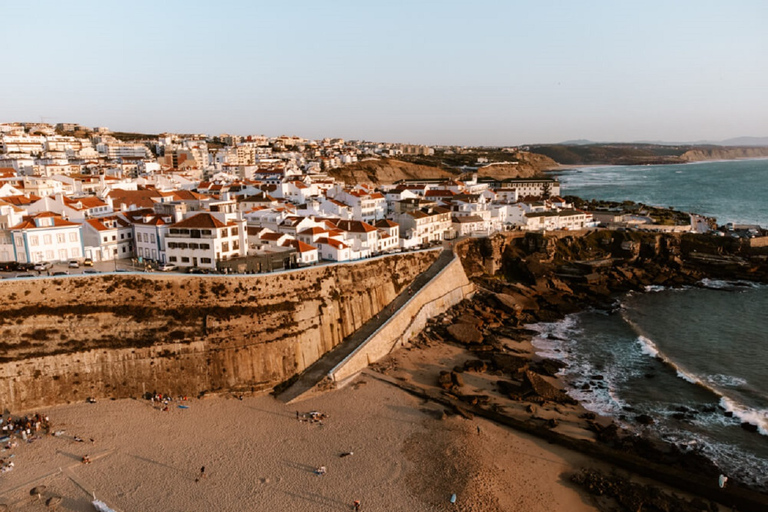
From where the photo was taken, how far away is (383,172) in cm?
11988

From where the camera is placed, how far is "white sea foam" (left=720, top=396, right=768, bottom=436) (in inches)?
960

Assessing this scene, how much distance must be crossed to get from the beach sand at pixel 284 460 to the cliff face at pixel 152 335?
1260 millimetres

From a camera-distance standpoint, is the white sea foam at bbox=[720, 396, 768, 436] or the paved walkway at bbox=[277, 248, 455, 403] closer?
the white sea foam at bbox=[720, 396, 768, 436]

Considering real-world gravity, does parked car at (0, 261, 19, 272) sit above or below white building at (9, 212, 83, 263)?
below

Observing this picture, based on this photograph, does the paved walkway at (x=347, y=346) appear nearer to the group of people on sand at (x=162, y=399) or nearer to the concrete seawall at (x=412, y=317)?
the concrete seawall at (x=412, y=317)

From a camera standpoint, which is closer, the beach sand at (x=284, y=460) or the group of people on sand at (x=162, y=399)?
the beach sand at (x=284, y=460)

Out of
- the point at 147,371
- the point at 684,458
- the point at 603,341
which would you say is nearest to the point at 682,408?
the point at 684,458

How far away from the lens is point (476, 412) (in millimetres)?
25656

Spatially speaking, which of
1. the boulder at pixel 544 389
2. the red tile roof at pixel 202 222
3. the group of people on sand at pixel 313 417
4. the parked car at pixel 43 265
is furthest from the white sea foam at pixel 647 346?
the parked car at pixel 43 265

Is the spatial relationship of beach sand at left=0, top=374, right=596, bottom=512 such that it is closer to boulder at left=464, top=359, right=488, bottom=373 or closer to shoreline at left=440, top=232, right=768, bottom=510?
boulder at left=464, top=359, right=488, bottom=373

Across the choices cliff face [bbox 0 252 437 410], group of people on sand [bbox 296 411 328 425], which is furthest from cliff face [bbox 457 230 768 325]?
group of people on sand [bbox 296 411 328 425]

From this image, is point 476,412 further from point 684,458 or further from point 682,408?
point 682,408

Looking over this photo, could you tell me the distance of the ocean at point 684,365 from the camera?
23875 millimetres

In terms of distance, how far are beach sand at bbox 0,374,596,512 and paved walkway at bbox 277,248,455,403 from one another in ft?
3.71
